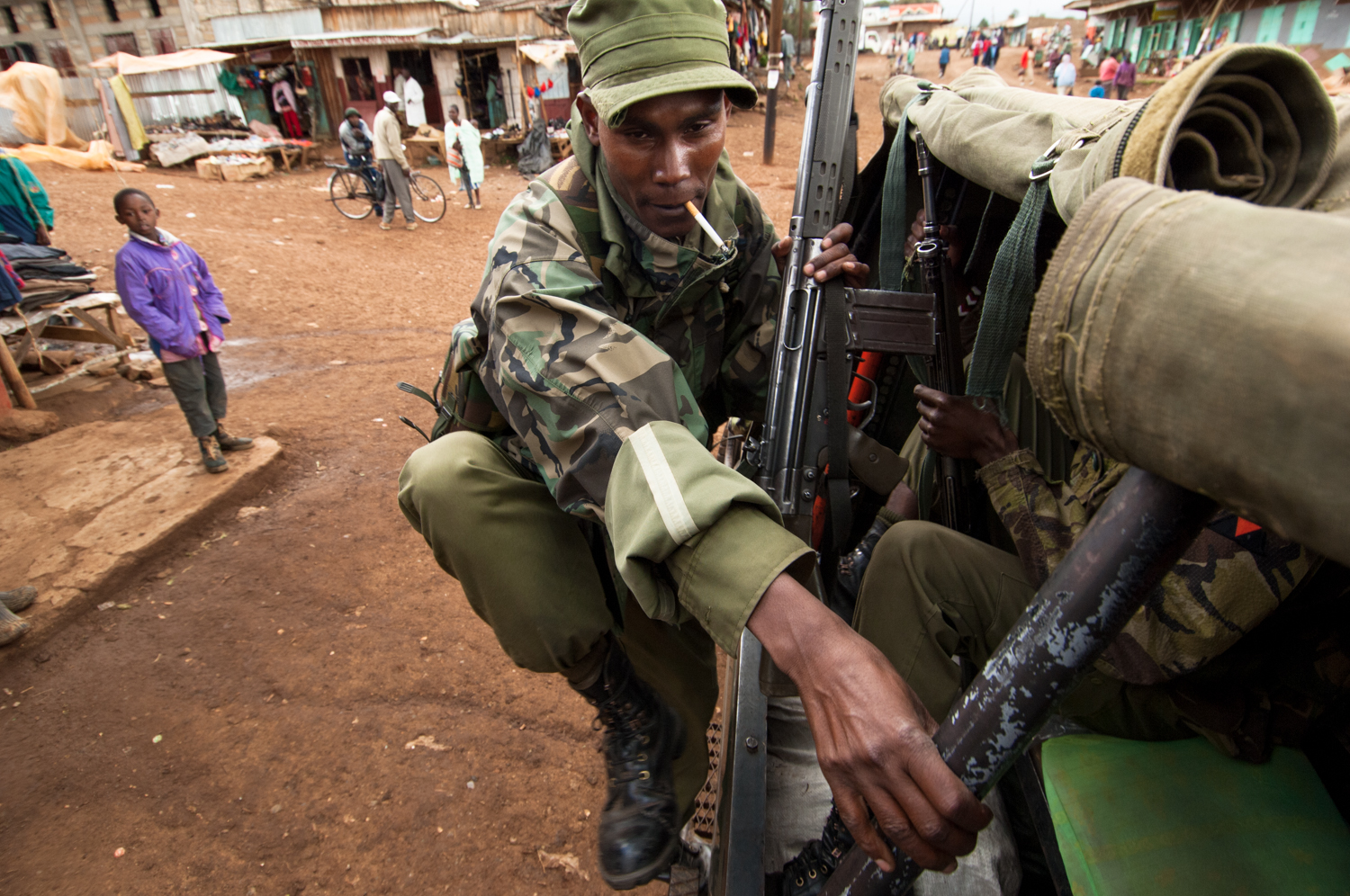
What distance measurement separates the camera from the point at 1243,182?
26.9 inches

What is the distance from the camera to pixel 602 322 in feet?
4.25

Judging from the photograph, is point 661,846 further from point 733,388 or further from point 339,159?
point 339,159

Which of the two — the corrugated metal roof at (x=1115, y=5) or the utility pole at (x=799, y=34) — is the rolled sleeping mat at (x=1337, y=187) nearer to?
the corrugated metal roof at (x=1115, y=5)

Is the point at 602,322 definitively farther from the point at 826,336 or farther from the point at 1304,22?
the point at 1304,22

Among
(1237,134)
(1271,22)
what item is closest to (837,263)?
(1237,134)

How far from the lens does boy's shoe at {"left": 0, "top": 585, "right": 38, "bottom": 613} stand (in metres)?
3.09

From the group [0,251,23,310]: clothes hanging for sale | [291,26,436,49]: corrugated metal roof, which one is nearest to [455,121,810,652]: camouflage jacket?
[0,251,23,310]: clothes hanging for sale

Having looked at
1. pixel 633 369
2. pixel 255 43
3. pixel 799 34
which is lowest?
pixel 633 369

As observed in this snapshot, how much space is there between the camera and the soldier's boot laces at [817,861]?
1.42 meters

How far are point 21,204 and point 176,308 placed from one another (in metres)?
3.84

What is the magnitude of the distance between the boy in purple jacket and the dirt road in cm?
56

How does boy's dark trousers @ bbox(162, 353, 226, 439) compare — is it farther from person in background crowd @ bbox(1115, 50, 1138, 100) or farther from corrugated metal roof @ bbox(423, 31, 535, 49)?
person in background crowd @ bbox(1115, 50, 1138, 100)

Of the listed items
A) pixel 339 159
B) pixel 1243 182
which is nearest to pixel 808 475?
pixel 1243 182

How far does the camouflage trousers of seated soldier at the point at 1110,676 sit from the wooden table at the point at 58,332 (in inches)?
243
